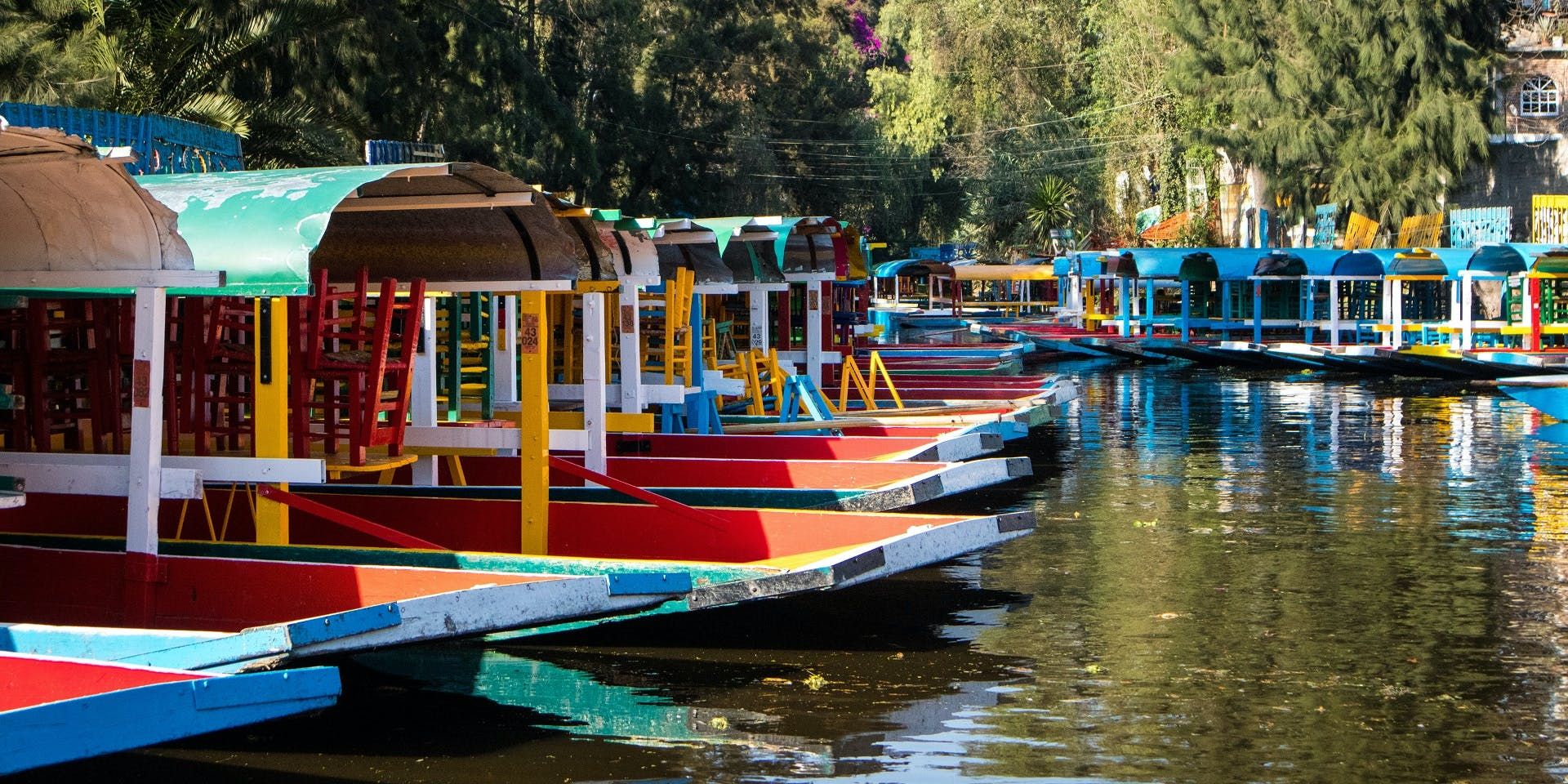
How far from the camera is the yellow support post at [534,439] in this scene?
1045cm

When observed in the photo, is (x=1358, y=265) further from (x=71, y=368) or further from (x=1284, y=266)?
(x=71, y=368)

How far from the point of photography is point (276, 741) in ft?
25.7

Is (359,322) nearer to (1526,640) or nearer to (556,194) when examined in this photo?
(556,194)

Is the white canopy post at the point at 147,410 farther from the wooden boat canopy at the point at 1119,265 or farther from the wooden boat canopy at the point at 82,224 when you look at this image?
the wooden boat canopy at the point at 1119,265

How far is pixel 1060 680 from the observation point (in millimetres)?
8898

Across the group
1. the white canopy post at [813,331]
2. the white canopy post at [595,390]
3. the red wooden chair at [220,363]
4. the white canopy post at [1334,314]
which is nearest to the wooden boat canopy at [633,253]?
the white canopy post at [595,390]

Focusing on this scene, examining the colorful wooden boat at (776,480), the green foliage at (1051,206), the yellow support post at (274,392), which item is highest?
the green foliage at (1051,206)

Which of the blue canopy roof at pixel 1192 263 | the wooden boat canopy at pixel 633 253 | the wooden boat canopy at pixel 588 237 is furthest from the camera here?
the blue canopy roof at pixel 1192 263

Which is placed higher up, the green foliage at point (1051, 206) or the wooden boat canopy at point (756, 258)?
the green foliage at point (1051, 206)

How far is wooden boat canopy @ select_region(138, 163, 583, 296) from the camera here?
8516mm

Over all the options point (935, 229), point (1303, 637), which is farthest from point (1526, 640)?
point (935, 229)

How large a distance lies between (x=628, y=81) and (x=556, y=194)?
41109 millimetres

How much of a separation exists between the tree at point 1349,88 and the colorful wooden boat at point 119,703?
1902 inches

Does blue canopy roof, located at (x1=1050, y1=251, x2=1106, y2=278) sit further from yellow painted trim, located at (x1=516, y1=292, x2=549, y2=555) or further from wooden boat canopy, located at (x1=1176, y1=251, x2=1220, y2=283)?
yellow painted trim, located at (x1=516, y1=292, x2=549, y2=555)
